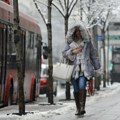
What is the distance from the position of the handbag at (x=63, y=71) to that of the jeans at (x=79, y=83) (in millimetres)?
172

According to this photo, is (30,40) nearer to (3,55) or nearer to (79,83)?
(3,55)

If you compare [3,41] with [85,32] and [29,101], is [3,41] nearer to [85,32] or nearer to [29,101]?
[85,32]

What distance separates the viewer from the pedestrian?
1215 centimetres

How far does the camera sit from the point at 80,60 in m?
12.2

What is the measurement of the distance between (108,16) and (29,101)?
1537 cm

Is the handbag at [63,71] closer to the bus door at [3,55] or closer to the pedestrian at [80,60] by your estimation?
the pedestrian at [80,60]

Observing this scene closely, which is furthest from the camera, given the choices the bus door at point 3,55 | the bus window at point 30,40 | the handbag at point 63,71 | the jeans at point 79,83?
the bus window at point 30,40

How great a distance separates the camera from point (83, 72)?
12141mm

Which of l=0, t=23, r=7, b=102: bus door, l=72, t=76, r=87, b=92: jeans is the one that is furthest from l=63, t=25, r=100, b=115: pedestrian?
l=0, t=23, r=7, b=102: bus door

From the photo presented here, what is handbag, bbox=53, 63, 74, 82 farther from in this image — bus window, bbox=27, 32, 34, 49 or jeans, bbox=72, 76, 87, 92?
bus window, bbox=27, 32, 34, 49

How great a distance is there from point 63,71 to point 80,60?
1.58ft

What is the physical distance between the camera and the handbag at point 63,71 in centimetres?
1229

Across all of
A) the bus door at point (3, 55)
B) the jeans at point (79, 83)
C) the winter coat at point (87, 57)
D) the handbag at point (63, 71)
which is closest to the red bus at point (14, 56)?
the bus door at point (3, 55)

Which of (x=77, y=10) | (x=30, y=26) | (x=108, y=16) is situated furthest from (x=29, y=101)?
(x=108, y=16)
